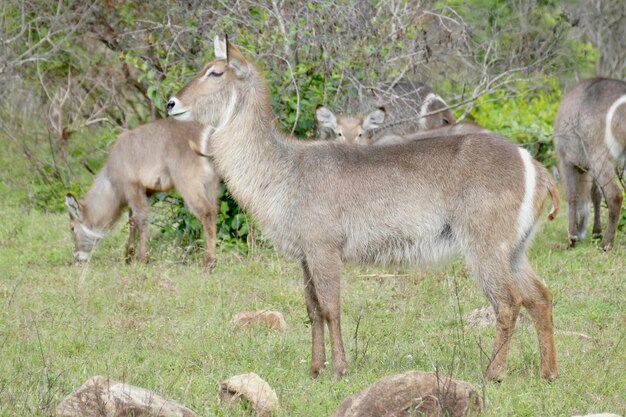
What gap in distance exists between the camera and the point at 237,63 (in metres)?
5.77

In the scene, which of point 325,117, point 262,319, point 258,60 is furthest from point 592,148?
point 262,319

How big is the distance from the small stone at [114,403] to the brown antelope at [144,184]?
3.91 m

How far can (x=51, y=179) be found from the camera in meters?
11.2

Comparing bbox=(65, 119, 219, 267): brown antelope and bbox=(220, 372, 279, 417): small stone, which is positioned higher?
bbox=(220, 372, 279, 417): small stone

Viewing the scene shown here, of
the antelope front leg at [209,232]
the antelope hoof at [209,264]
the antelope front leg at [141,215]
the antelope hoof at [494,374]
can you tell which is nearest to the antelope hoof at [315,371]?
the antelope hoof at [494,374]

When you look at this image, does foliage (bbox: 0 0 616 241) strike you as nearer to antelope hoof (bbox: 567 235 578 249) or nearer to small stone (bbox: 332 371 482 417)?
antelope hoof (bbox: 567 235 578 249)

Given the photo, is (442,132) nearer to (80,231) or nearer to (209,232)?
(209,232)

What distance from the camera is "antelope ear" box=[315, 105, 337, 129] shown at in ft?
27.3

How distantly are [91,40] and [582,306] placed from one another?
6.54 meters

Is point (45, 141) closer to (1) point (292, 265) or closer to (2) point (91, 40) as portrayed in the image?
(2) point (91, 40)

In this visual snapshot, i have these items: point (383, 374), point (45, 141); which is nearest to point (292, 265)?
point (383, 374)

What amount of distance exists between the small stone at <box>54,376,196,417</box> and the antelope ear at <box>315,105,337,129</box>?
440 centimetres

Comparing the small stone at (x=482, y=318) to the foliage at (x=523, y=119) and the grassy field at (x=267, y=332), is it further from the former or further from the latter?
the foliage at (x=523, y=119)

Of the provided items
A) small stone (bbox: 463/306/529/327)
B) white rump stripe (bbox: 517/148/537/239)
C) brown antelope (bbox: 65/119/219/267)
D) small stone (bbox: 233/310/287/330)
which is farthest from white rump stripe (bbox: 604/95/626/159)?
small stone (bbox: 233/310/287/330)
